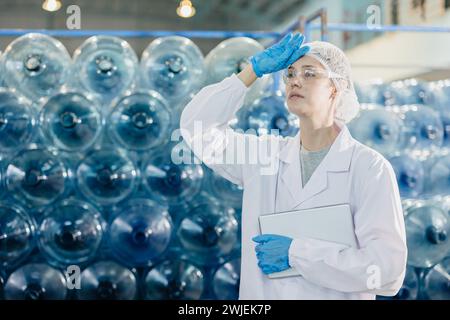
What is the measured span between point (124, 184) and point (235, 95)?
1370 mm

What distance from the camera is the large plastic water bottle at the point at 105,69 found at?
123 inches

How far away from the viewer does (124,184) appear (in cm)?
299

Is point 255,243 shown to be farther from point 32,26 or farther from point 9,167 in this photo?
point 32,26

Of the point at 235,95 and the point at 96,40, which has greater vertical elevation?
the point at 96,40

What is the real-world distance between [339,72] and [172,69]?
59.9 inches

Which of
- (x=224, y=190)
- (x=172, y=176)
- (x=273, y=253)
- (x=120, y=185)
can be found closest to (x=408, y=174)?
(x=224, y=190)

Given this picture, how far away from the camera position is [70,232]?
2.94 m

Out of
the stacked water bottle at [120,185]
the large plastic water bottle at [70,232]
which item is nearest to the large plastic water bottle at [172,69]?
the stacked water bottle at [120,185]

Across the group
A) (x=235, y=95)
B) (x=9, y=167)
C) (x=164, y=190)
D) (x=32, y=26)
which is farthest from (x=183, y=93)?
(x=32, y=26)

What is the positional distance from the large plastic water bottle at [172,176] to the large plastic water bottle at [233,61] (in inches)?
20.1

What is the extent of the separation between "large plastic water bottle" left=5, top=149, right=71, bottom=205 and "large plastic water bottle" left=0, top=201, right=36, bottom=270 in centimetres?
8

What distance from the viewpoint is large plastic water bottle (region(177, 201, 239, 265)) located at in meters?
3.01

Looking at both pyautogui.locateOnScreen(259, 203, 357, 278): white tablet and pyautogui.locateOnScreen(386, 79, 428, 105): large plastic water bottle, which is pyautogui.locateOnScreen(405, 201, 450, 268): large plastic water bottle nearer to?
pyautogui.locateOnScreen(386, 79, 428, 105): large plastic water bottle

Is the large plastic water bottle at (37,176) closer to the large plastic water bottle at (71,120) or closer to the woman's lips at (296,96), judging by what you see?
the large plastic water bottle at (71,120)
